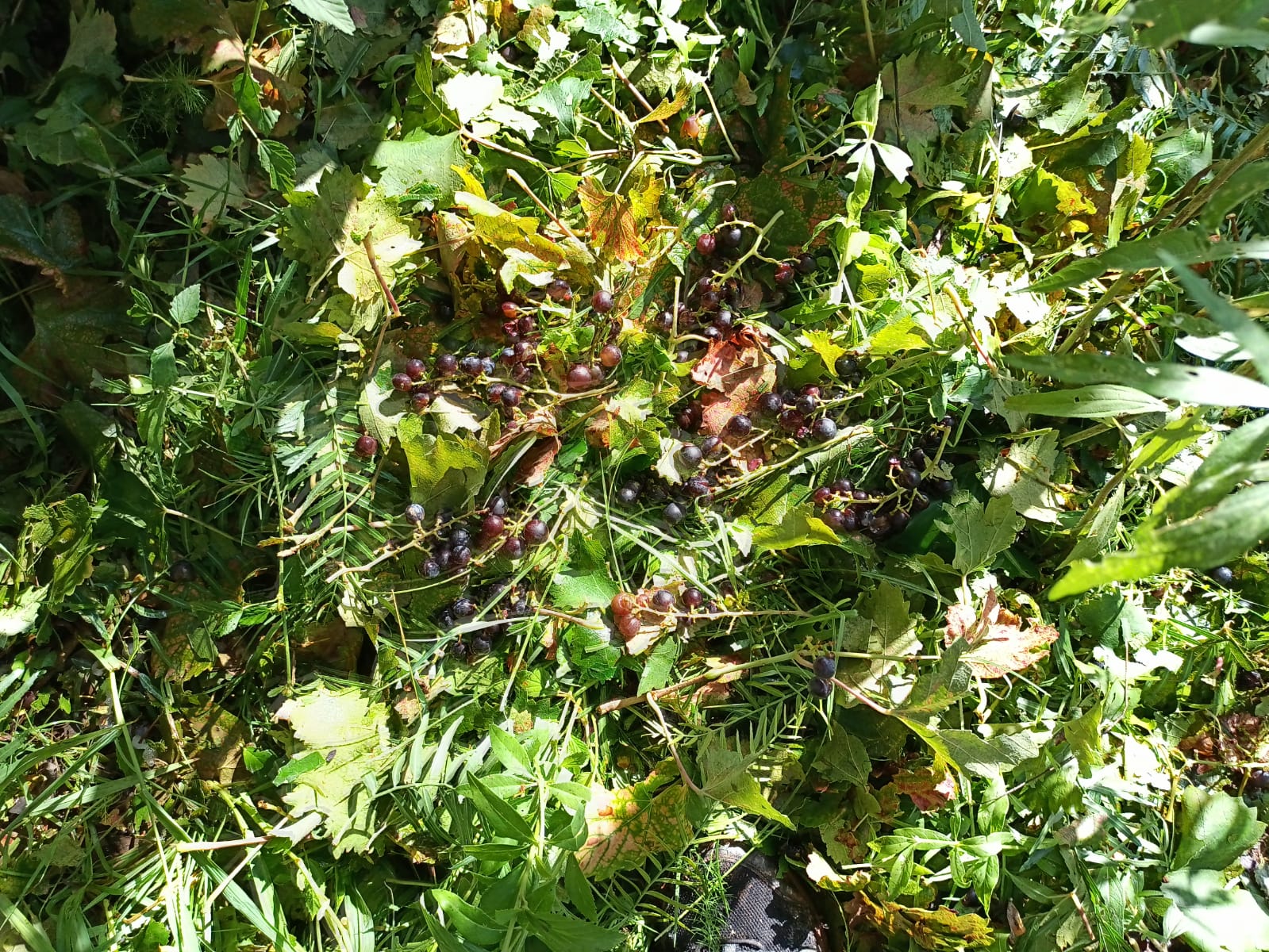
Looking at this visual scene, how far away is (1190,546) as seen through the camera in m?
0.76

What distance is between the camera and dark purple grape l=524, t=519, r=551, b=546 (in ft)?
5.85

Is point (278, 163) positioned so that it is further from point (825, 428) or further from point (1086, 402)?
point (1086, 402)

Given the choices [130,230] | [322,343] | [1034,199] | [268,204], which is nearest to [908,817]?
[1034,199]

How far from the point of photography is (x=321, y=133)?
1884mm

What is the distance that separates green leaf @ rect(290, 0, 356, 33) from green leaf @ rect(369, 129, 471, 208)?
28 cm

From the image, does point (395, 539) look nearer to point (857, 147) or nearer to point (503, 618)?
point (503, 618)

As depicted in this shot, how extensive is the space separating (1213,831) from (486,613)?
1583mm

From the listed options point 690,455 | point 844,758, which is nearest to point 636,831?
point 844,758

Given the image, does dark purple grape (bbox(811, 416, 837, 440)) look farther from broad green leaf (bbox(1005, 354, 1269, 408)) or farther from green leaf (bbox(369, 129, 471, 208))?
green leaf (bbox(369, 129, 471, 208))

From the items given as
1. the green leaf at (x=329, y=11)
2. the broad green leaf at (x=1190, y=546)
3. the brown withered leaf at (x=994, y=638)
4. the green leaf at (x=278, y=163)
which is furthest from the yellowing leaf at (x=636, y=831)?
the green leaf at (x=329, y=11)

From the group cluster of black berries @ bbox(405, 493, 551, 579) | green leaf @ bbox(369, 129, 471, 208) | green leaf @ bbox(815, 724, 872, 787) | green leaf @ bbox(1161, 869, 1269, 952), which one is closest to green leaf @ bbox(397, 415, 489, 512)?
cluster of black berries @ bbox(405, 493, 551, 579)

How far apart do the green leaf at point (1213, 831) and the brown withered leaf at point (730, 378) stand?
4.13 feet

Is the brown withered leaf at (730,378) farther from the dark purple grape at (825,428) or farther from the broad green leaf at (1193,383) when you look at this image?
the broad green leaf at (1193,383)

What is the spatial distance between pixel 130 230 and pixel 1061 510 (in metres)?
2.17
